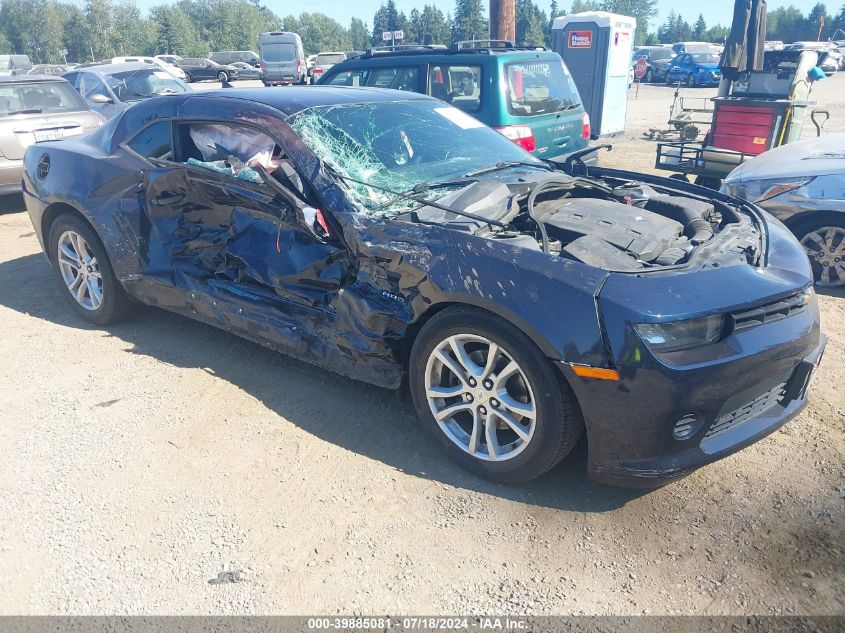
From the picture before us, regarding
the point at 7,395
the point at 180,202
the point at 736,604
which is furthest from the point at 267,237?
the point at 736,604

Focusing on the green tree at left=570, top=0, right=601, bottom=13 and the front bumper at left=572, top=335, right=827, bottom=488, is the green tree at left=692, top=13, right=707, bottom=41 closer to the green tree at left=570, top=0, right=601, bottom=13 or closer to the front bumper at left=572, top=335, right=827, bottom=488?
the green tree at left=570, top=0, right=601, bottom=13

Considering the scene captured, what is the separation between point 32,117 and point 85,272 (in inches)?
182

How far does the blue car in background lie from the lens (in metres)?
32.0

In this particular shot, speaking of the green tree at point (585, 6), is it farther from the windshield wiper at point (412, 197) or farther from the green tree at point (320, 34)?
the windshield wiper at point (412, 197)

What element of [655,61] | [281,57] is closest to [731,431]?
[281,57]

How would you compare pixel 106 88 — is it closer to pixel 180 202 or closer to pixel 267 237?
pixel 180 202

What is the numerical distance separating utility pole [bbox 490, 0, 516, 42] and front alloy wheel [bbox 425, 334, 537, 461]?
10272 millimetres

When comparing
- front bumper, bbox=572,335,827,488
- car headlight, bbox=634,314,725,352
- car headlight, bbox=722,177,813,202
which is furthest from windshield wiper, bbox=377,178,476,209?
Result: car headlight, bbox=722,177,813,202

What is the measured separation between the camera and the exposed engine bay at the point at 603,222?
115 inches

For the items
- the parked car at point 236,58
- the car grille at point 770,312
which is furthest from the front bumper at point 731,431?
the parked car at point 236,58

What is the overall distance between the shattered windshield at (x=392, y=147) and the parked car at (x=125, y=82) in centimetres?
858

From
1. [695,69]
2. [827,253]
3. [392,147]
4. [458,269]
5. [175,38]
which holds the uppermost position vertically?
[175,38]

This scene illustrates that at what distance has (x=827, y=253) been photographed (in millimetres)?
5008

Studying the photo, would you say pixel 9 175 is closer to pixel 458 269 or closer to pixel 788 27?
pixel 458 269
